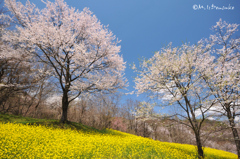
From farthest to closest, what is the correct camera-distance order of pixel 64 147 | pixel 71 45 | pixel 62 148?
1. pixel 71 45
2. pixel 64 147
3. pixel 62 148

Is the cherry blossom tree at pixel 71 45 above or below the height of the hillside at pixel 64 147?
above

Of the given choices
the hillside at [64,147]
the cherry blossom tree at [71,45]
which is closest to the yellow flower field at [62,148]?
the hillside at [64,147]

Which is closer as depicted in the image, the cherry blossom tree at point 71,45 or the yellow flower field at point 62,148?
the yellow flower field at point 62,148

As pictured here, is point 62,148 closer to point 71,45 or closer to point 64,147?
point 64,147

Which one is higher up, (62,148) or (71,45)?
(71,45)

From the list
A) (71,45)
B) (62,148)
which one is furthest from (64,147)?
(71,45)

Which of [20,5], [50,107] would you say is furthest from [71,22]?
[50,107]

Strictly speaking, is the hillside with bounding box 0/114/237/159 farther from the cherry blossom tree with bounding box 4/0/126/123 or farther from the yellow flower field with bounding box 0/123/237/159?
the cherry blossom tree with bounding box 4/0/126/123

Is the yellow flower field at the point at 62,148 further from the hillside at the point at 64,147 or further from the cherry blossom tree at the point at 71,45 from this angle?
the cherry blossom tree at the point at 71,45

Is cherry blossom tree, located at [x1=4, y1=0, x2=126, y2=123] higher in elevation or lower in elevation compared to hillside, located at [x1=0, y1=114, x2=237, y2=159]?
higher

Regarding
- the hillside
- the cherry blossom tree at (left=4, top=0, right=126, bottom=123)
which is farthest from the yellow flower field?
the cherry blossom tree at (left=4, top=0, right=126, bottom=123)

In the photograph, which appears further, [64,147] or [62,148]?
[64,147]

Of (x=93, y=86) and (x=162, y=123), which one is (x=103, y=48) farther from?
(x=162, y=123)

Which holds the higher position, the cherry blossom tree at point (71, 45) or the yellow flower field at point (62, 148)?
the cherry blossom tree at point (71, 45)
